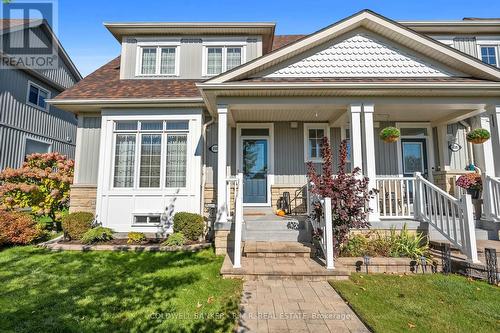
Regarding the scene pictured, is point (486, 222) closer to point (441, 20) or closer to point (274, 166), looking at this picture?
point (274, 166)

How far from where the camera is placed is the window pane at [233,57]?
360 inches

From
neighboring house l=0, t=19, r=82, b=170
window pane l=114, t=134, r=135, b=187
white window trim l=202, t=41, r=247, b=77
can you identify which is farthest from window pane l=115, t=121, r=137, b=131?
neighboring house l=0, t=19, r=82, b=170

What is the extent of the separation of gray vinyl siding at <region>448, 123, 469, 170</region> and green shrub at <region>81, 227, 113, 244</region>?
1015 cm

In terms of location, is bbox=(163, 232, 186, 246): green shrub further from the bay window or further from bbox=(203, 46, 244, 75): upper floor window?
bbox=(203, 46, 244, 75): upper floor window

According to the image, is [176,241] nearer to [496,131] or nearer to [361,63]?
[361,63]

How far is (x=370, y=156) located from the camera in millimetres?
6039

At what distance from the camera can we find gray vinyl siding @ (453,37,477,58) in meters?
9.23

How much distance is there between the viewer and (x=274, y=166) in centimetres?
827

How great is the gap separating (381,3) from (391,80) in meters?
4.84

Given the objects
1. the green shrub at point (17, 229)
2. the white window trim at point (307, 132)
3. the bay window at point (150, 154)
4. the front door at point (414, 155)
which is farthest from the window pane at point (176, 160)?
the front door at point (414, 155)

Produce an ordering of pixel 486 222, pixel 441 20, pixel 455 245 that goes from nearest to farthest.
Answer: pixel 455 245, pixel 486 222, pixel 441 20

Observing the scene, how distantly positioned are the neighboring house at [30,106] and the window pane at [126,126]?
4.75m

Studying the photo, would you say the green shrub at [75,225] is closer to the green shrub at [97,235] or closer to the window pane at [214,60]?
the green shrub at [97,235]

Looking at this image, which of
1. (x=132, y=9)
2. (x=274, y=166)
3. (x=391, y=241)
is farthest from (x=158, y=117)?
(x=391, y=241)
